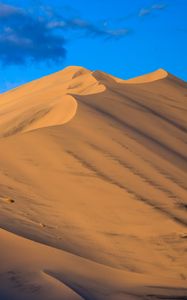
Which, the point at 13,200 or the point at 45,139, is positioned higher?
the point at 45,139

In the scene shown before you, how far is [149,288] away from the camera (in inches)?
249

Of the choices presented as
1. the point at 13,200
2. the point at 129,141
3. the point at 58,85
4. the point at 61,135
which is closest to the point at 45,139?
the point at 61,135

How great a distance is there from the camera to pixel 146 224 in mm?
10188

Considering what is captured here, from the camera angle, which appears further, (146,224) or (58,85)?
(58,85)

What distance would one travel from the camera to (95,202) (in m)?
11.0

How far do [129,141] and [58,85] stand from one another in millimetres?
16185

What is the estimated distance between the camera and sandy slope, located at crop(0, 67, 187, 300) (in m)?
6.14

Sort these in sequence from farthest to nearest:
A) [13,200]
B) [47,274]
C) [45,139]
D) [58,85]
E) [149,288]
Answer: [58,85]
[45,139]
[13,200]
[149,288]
[47,274]

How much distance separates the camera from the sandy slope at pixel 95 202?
614 centimetres

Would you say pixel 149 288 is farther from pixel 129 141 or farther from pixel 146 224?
pixel 129 141

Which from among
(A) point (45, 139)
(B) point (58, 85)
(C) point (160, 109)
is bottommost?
(A) point (45, 139)

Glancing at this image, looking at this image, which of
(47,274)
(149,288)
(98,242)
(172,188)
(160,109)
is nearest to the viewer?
(47,274)

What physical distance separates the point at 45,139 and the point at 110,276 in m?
7.84

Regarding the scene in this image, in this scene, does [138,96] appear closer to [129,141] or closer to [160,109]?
[160,109]
